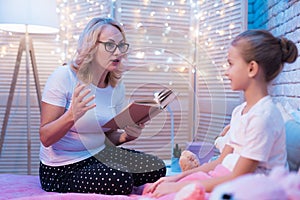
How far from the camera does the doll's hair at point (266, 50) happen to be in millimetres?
1020

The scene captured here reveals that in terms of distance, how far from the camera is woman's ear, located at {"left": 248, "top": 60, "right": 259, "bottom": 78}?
101 centimetres

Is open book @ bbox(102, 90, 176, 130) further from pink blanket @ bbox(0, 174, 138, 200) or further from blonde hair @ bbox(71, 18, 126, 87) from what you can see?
pink blanket @ bbox(0, 174, 138, 200)

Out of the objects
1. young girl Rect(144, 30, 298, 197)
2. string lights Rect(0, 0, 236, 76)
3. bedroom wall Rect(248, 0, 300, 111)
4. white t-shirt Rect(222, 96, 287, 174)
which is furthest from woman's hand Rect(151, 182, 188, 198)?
string lights Rect(0, 0, 236, 76)

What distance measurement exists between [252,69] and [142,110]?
2.02ft

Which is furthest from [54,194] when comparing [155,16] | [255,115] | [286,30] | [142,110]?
[155,16]

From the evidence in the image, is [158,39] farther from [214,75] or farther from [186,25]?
[186,25]

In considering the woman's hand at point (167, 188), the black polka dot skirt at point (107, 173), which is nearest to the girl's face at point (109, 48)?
the black polka dot skirt at point (107, 173)

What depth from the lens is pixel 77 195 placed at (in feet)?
4.58

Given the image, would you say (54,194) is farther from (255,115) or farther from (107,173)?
(255,115)

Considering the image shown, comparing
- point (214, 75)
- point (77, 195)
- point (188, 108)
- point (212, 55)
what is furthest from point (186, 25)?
point (77, 195)

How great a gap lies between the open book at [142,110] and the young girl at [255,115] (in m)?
0.47

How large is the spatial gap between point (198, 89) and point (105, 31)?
0.63 meters

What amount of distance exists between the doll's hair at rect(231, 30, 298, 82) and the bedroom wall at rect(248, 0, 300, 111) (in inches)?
22.3

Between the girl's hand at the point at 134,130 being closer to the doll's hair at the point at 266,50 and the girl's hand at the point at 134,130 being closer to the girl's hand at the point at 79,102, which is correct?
the girl's hand at the point at 79,102
